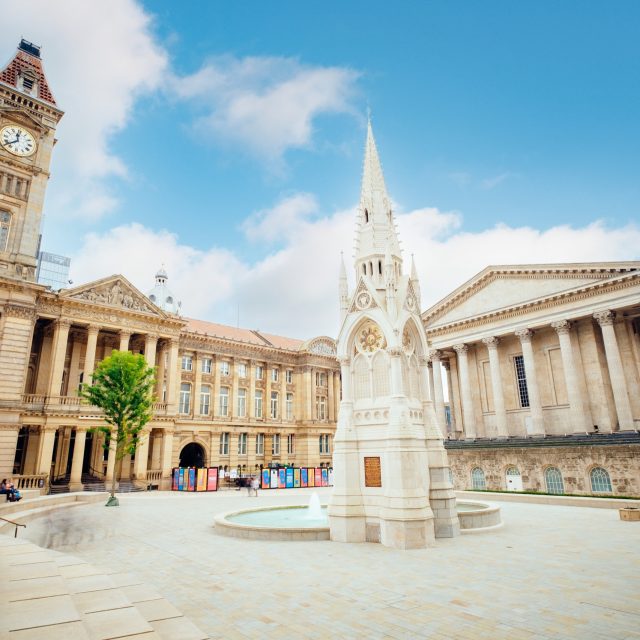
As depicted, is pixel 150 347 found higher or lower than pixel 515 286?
lower

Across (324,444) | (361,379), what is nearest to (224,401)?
(324,444)

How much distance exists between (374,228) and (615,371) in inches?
1084

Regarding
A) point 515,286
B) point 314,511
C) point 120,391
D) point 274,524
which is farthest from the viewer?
point 515,286

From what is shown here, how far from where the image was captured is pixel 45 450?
3525 centimetres

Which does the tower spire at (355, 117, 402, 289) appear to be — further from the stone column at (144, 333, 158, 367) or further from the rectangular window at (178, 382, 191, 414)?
the rectangular window at (178, 382, 191, 414)

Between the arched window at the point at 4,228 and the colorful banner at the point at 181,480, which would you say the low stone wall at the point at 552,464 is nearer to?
A: the colorful banner at the point at 181,480

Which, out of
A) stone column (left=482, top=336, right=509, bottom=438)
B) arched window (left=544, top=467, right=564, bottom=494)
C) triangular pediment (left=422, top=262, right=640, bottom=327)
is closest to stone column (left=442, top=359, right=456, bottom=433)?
triangular pediment (left=422, top=262, right=640, bottom=327)

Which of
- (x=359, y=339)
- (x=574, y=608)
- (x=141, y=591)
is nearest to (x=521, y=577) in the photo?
(x=574, y=608)

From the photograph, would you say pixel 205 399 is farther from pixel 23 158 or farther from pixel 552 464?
pixel 552 464

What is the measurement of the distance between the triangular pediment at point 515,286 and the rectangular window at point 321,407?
1806 cm

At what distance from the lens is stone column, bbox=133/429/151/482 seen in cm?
3991

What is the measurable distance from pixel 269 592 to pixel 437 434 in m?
→ 8.71

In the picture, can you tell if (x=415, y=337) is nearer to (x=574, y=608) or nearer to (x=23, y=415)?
(x=574, y=608)

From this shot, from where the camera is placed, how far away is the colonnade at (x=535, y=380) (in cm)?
3503
